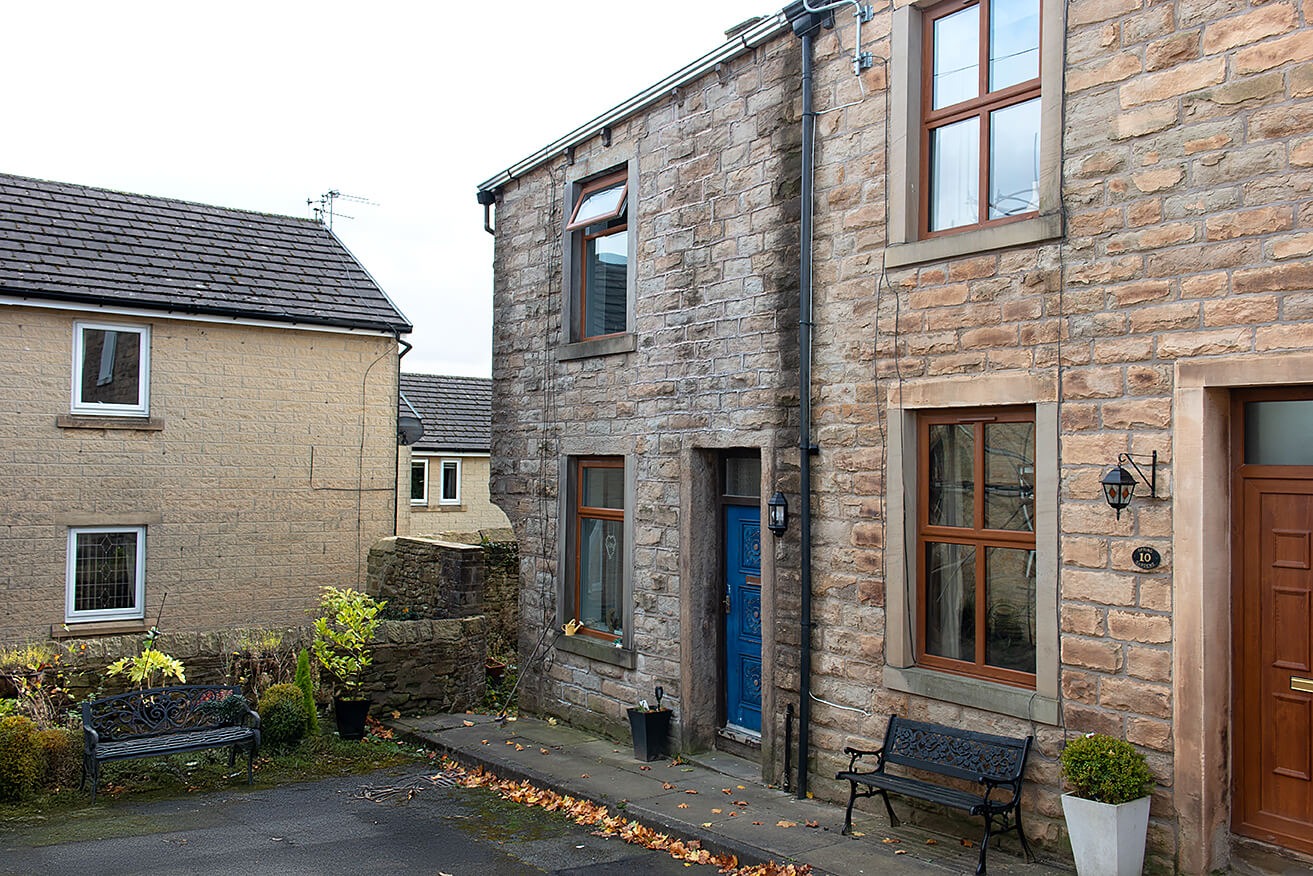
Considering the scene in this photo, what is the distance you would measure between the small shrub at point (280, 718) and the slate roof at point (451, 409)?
56.8 feet

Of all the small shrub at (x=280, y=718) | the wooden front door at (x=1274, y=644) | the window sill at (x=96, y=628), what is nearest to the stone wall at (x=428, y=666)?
the small shrub at (x=280, y=718)

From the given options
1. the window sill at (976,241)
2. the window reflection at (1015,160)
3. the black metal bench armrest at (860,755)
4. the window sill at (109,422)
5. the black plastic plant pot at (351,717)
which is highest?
the window reflection at (1015,160)

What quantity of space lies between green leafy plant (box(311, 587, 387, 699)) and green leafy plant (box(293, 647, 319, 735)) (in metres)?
0.22

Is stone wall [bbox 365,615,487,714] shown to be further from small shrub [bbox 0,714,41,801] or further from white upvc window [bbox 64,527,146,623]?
white upvc window [bbox 64,527,146,623]

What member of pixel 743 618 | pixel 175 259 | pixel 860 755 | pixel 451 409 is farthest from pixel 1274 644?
pixel 451 409

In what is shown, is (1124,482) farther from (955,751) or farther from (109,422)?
(109,422)

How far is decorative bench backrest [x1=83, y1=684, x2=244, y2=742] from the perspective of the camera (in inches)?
389

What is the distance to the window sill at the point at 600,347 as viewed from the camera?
11.1 metres

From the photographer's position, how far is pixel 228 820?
889 centimetres

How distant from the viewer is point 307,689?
11391 mm

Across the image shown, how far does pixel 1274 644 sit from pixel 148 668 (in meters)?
9.37

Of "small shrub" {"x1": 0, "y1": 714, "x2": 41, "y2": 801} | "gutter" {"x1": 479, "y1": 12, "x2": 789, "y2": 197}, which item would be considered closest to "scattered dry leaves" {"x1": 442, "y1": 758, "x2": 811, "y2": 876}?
"small shrub" {"x1": 0, "y1": 714, "x2": 41, "y2": 801}

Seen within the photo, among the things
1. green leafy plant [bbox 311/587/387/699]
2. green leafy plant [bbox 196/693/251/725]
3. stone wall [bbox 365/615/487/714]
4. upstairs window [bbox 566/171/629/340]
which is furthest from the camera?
stone wall [bbox 365/615/487/714]

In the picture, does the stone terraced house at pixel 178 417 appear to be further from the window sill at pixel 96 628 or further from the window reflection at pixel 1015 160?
the window reflection at pixel 1015 160
